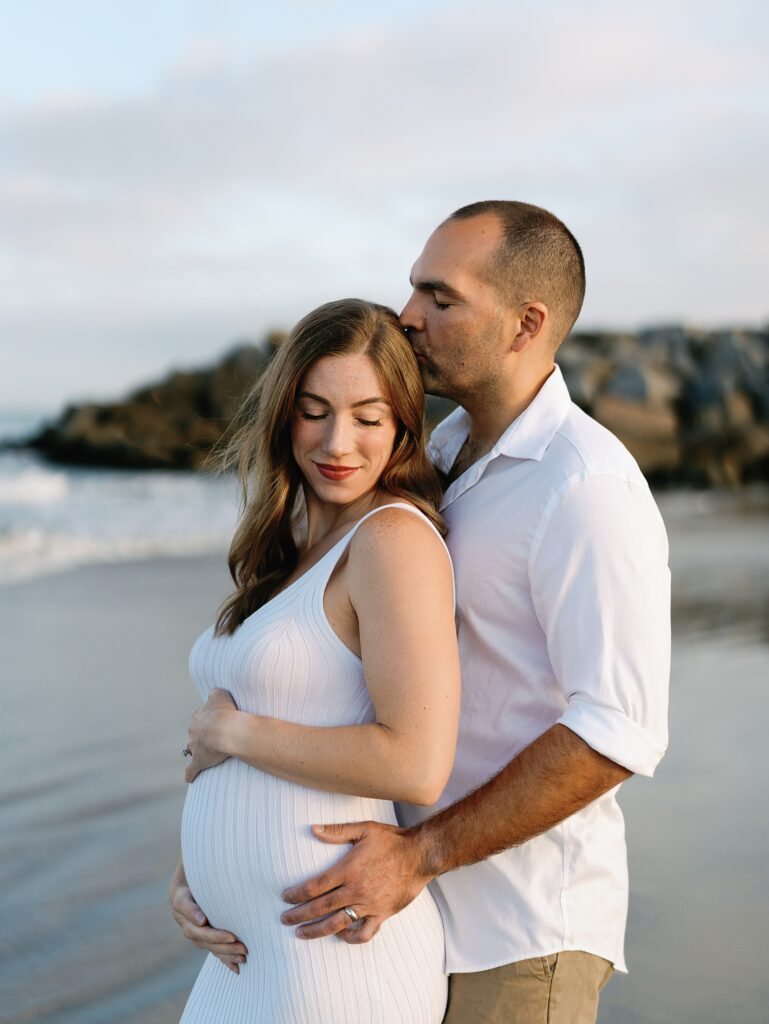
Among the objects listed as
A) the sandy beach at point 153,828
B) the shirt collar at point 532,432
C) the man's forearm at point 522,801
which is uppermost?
the shirt collar at point 532,432

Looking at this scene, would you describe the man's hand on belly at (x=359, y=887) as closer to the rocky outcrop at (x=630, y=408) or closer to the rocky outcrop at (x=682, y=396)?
the rocky outcrop at (x=630, y=408)

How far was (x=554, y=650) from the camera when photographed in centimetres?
214

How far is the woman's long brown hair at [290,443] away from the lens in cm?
234

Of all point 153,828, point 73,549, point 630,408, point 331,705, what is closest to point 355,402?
point 331,705

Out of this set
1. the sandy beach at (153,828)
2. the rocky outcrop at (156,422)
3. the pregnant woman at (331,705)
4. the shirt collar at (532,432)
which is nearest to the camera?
the pregnant woman at (331,705)

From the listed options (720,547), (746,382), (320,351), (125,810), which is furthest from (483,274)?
(746,382)

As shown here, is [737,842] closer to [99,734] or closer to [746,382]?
[99,734]

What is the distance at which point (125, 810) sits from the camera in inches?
193

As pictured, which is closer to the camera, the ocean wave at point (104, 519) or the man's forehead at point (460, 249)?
the man's forehead at point (460, 249)

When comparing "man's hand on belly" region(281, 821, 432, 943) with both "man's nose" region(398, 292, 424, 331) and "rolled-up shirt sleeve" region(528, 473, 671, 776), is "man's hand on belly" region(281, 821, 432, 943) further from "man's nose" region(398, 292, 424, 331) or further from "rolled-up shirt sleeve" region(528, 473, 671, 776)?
"man's nose" region(398, 292, 424, 331)

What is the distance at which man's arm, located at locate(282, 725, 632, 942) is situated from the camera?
2.05m

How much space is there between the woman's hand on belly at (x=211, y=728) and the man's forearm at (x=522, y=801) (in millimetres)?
424

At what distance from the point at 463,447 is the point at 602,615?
78 centimetres

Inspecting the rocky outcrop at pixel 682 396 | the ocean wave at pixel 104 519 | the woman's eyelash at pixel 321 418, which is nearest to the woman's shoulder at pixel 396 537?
the woman's eyelash at pixel 321 418
